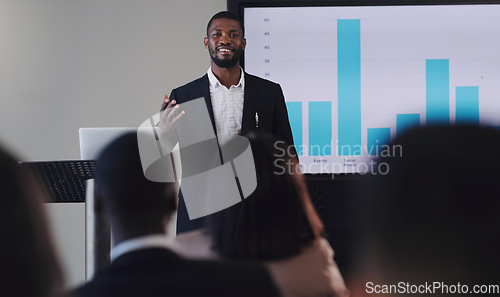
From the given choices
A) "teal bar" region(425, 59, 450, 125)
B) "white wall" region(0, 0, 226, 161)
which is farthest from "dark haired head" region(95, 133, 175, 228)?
"white wall" region(0, 0, 226, 161)

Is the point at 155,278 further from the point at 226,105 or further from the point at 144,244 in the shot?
the point at 226,105

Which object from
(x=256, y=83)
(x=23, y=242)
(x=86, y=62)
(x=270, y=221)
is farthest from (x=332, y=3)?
(x=23, y=242)

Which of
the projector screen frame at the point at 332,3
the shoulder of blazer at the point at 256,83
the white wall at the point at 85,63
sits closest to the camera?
the shoulder of blazer at the point at 256,83

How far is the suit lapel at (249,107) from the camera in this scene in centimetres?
295

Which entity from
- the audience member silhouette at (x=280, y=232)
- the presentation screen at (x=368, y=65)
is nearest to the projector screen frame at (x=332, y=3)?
the presentation screen at (x=368, y=65)

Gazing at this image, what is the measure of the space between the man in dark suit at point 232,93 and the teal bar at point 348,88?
787 mm

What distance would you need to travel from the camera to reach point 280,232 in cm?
86

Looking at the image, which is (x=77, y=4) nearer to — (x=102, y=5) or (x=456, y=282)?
(x=102, y=5)

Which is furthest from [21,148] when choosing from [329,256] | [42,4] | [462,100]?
[329,256]

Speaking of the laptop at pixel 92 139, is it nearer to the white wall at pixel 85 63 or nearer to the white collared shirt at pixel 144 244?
the white collared shirt at pixel 144 244

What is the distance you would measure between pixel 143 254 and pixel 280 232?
0.69ft

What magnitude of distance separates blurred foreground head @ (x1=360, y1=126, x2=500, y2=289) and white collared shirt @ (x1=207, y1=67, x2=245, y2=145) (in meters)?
2.22

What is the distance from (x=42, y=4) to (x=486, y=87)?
111 inches

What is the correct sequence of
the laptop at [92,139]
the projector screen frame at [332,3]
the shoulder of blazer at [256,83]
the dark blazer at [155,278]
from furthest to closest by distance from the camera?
1. the projector screen frame at [332,3]
2. the shoulder of blazer at [256,83]
3. the laptop at [92,139]
4. the dark blazer at [155,278]
